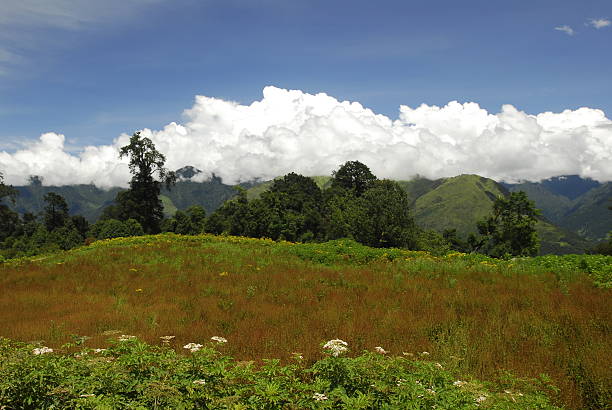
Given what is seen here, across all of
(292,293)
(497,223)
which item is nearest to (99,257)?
(292,293)

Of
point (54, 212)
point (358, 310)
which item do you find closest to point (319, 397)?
point (358, 310)

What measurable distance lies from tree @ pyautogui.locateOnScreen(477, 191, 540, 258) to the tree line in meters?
0.11

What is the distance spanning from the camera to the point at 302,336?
266 inches

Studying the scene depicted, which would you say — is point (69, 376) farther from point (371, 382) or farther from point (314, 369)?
point (371, 382)

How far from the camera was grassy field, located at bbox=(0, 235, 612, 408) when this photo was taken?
587 cm

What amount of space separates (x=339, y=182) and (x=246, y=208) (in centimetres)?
2137

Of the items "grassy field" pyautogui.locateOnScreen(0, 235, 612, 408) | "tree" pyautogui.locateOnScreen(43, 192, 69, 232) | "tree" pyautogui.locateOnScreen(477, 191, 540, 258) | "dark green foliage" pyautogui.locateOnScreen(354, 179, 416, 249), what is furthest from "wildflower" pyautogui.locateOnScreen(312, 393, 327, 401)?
"tree" pyautogui.locateOnScreen(43, 192, 69, 232)

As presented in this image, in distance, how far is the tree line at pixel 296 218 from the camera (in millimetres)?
29797

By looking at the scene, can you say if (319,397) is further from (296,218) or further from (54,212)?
(54,212)

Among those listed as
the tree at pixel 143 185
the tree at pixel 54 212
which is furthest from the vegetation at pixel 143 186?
the tree at pixel 54 212

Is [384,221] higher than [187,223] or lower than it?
higher

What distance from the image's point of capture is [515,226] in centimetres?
4250

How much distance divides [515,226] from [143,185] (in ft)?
173

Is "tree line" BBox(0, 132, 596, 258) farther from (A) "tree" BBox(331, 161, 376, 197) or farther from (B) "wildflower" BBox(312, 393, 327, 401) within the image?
(B) "wildflower" BBox(312, 393, 327, 401)
